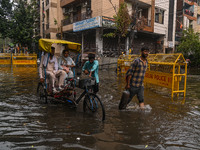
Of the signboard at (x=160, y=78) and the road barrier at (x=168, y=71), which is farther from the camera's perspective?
the signboard at (x=160, y=78)

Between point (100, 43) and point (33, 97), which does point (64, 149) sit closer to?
point (33, 97)

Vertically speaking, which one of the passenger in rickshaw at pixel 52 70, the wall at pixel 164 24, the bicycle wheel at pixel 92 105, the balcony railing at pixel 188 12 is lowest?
the bicycle wheel at pixel 92 105

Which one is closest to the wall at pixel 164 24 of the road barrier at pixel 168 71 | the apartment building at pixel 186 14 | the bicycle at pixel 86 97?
the apartment building at pixel 186 14

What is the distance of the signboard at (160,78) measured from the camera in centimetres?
720

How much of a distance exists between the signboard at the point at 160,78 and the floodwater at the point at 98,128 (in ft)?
5.12

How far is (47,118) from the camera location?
4.47 meters

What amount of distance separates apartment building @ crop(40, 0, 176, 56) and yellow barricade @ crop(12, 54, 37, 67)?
15.1 ft

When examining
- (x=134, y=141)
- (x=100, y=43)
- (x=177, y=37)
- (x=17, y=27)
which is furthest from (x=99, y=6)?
(x=134, y=141)

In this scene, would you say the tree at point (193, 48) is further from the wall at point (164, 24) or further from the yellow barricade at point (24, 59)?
the yellow barricade at point (24, 59)

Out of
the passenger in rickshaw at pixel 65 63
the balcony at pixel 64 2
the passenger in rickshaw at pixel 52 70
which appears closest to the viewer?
the passenger in rickshaw at pixel 52 70

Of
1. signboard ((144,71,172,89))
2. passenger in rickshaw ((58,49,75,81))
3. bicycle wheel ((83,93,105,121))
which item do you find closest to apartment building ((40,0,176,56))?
signboard ((144,71,172,89))

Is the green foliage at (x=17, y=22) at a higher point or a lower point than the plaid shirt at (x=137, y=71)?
higher

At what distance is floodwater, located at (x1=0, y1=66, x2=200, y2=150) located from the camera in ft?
10.2

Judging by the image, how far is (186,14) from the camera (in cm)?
2870
